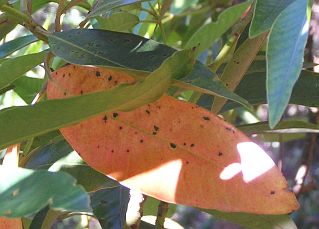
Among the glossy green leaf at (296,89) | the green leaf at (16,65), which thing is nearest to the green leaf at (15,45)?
the green leaf at (16,65)

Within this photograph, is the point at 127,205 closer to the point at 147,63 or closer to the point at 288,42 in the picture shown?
the point at 147,63

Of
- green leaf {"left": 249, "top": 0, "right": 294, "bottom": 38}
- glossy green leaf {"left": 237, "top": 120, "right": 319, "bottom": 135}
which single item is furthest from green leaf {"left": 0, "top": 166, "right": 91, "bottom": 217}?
glossy green leaf {"left": 237, "top": 120, "right": 319, "bottom": 135}

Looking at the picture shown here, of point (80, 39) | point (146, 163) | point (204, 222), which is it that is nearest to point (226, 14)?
point (80, 39)

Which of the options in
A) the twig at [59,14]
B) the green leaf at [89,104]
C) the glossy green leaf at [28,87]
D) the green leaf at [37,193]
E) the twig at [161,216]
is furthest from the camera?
the glossy green leaf at [28,87]

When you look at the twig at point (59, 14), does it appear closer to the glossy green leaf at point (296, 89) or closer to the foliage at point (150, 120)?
the foliage at point (150, 120)

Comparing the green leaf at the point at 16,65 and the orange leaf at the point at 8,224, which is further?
the green leaf at the point at 16,65

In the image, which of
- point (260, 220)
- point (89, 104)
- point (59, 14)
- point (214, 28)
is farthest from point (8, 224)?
point (214, 28)
